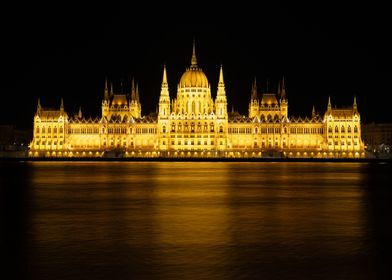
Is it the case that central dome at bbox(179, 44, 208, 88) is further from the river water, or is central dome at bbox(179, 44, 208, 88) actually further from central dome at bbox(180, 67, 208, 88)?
the river water

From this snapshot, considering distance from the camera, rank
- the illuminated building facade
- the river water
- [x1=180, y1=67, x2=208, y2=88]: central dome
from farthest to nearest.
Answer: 1. [x1=180, y1=67, x2=208, y2=88]: central dome
2. the illuminated building facade
3. the river water

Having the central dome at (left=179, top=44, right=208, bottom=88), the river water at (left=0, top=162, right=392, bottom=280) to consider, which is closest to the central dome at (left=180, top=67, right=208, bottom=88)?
the central dome at (left=179, top=44, right=208, bottom=88)

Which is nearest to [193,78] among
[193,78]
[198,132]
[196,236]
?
[193,78]

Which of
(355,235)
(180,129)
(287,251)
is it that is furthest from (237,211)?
(180,129)

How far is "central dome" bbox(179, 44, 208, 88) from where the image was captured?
153 metres

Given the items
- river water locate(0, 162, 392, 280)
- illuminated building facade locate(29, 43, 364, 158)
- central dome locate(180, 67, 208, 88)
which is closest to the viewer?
river water locate(0, 162, 392, 280)

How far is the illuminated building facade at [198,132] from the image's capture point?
14538 centimetres

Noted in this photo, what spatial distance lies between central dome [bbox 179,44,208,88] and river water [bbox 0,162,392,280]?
114476 millimetres

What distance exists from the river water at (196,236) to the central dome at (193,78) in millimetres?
114476

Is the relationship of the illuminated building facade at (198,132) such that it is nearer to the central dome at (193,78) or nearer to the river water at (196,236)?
the central dome at (193,78)

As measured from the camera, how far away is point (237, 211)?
2989 cm

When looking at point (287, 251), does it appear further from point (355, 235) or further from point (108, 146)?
point (108, 146)

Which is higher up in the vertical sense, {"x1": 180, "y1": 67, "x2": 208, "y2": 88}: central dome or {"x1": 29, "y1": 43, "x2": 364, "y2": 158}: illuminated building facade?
{"x1": 180, "y1": 67, "x2": 208, "y2": 88}: central dome

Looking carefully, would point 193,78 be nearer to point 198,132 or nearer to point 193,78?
point 193,78
